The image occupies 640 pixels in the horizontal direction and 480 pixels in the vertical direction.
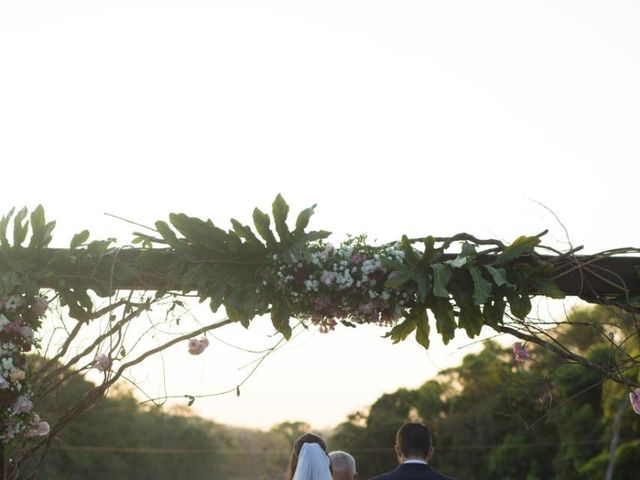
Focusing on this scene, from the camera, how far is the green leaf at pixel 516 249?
5574 mm

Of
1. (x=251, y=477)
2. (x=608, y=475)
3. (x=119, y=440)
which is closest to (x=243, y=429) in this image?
(x=251, y=477)

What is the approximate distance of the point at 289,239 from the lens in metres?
5.53

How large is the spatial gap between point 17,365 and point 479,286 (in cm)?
266

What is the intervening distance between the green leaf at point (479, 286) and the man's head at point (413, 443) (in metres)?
0.78

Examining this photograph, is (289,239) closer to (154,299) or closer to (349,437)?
(154,299)

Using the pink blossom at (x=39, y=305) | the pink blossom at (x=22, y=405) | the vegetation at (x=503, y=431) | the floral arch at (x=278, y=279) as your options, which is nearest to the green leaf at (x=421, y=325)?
the floral arch at (x=278, y=279)

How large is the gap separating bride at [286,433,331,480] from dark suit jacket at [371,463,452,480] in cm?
78

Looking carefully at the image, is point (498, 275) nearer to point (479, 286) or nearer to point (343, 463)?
point (479, 286)

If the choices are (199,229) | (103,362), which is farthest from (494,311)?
(103,362)

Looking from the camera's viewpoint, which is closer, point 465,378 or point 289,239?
point 289,239

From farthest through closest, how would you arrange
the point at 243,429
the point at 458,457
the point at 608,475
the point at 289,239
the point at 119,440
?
the point at 243,429 → the point at 119,440 → the point at 458,457 → the point at 608,475 → the point at 289,239

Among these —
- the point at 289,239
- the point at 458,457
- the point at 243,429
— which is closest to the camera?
the point at 289,239

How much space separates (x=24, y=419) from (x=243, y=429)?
64.8m

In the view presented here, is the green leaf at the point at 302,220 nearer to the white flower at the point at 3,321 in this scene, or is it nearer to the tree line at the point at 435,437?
the white flower at the point at 3,321
